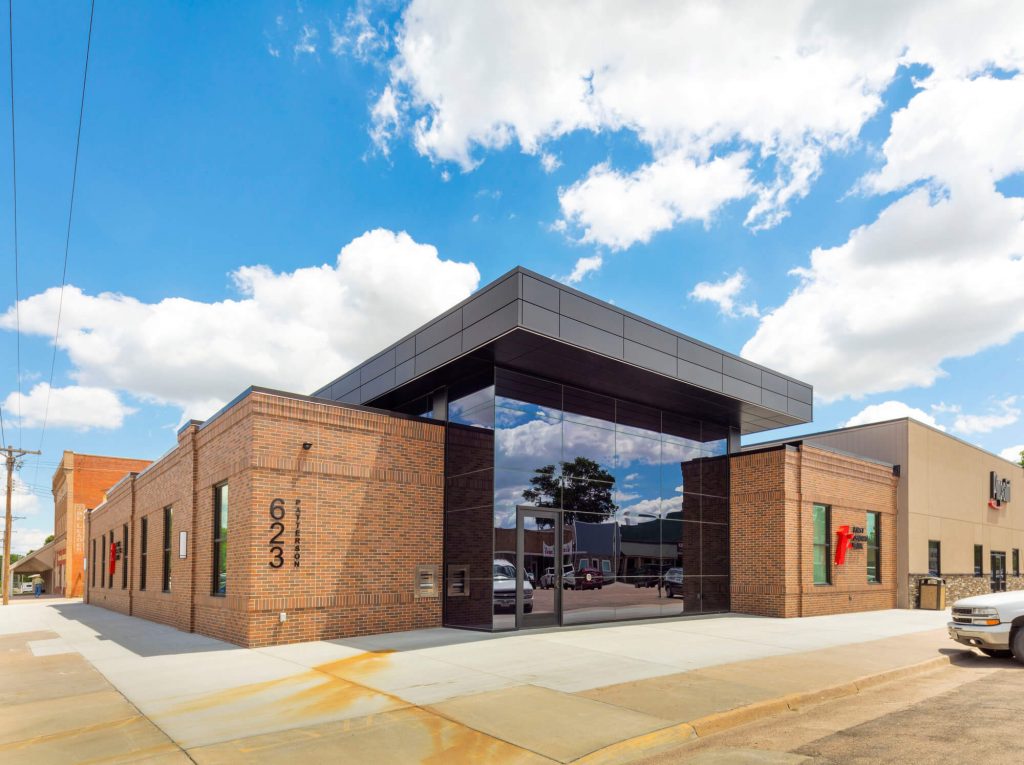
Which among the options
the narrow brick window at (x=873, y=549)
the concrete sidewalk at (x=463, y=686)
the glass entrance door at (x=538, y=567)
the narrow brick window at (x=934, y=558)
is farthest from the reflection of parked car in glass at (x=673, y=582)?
the narrow brick window at (x=934, y=558)

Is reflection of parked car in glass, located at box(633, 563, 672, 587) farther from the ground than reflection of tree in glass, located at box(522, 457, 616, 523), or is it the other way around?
reflection of tree in glass, located at box(522, 457, 616, 523)

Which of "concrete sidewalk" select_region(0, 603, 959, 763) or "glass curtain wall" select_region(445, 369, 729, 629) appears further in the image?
"glass curtain wall" select_region(445, 369, 729, 629)

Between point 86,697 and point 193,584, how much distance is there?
7119 mm

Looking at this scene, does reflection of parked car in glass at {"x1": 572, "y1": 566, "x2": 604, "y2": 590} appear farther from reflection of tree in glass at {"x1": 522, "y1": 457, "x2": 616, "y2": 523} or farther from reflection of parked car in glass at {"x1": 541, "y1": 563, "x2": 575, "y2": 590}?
reflection of tree in glass at {"x1": 522, "y1": 457, "x2": 616, "y2": 523}

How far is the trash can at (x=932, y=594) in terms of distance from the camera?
22938 mm

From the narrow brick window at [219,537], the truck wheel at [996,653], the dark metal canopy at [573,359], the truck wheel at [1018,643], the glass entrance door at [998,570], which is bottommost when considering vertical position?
the glass entrance door at [998,570]

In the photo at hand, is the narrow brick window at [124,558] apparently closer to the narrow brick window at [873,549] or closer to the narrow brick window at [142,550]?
the narrow brick window at [142,550]

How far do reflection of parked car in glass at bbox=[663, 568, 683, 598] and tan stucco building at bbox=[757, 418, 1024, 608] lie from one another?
339 inches

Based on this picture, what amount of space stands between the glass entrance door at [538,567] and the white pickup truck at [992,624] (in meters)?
7.52

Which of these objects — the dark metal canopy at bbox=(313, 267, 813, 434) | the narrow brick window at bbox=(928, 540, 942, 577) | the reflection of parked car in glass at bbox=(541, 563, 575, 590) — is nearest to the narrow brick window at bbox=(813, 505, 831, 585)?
the dark metal canopy at bbox=(313, 267, 813, 434)

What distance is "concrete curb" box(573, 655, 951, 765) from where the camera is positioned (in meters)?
6.57

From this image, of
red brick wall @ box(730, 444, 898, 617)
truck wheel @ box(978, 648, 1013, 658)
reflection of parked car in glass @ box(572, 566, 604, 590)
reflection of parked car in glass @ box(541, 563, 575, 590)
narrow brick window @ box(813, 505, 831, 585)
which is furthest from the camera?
narrow brick window @ box(813, 505, 831, 585)

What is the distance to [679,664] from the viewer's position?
1102 cm

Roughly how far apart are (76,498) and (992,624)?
54.4 m
